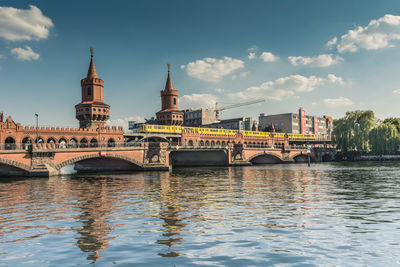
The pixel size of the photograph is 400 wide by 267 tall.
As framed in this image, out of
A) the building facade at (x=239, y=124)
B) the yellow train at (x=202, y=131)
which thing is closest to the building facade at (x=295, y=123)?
the building facade at (x=239, y=124)

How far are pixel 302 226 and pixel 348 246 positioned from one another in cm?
314

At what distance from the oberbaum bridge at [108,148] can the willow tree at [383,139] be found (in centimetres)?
1936

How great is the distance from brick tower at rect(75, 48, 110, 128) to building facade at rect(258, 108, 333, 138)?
314 ft

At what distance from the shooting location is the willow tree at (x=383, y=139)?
9475cm

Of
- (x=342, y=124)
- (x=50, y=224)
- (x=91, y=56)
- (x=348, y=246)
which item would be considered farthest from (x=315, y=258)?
(x=342, y=124)

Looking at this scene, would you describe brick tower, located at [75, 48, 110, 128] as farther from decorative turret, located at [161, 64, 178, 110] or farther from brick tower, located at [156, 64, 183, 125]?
decorative turret, located at [161, 64, 178, 110]

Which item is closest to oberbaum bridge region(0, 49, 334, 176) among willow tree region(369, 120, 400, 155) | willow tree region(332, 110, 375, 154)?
willow tree region(332, 110, 375, 154)

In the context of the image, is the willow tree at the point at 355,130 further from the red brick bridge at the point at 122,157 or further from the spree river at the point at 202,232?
the spree river at the point at 202,232

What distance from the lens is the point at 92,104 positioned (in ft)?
273

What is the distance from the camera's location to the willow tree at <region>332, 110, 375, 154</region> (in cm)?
9349

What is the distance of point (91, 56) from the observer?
291ft

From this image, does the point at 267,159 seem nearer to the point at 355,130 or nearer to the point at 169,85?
the point at 355,130

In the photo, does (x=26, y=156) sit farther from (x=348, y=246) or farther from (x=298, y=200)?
(x=348, y=246)

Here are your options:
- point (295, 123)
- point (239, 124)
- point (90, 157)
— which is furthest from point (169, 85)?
point (295, 123)
